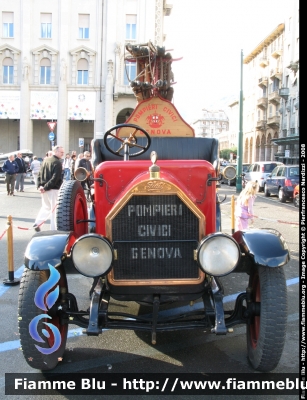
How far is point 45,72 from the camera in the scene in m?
40.8

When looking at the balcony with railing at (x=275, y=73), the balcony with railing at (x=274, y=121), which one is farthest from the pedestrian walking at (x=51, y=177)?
the balcony with railing at (x=275, y=73)

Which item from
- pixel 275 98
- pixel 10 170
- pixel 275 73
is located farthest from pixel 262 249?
pixel 275 73

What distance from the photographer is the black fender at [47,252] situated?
3575 mm

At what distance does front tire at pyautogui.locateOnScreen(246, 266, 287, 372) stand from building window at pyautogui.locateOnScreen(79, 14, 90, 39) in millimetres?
40449

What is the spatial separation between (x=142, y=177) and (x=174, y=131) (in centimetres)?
378

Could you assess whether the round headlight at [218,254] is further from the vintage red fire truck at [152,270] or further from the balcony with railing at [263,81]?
the balcony with railing at [263,81]

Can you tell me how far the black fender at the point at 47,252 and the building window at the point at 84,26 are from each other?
A: 39848mm

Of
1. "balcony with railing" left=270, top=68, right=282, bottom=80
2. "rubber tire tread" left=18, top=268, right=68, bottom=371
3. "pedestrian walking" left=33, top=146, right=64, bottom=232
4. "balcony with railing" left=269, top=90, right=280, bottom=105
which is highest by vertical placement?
"balcony with railing" left=270, top=68, right=282, bottom=80

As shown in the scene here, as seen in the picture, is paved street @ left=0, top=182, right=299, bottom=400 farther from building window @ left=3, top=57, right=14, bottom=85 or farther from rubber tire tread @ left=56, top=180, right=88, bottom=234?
building window @ left=3, top=57, right=14, bottom=85

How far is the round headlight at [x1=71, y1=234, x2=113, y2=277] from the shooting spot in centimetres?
339

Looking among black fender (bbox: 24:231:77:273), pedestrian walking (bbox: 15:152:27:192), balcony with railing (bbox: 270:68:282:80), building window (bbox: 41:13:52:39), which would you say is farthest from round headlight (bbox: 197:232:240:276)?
balcony with railing (bbox: 270:68:282:80)

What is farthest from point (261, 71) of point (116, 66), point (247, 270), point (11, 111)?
point (247, 270)

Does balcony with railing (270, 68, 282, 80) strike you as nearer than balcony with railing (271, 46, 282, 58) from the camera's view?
No

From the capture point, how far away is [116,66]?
39.7 meters
